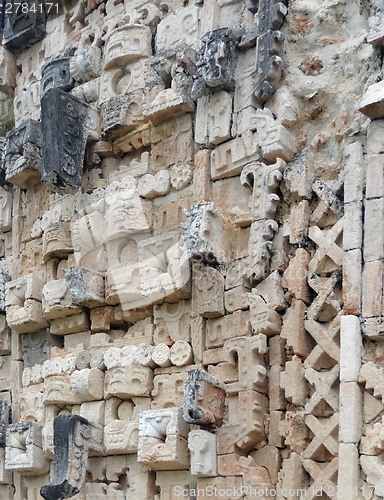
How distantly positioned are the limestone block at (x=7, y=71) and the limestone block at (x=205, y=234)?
3.18m

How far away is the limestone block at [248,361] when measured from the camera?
17.4ft

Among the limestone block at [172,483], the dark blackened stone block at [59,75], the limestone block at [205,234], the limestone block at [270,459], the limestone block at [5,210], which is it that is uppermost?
the dark blackened stone block at [59,75]

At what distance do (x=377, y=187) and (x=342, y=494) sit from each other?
173cm

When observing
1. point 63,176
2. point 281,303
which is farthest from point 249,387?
point 63,176

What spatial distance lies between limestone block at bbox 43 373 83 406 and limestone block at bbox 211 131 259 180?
6.09 feet

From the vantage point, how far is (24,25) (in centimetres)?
798

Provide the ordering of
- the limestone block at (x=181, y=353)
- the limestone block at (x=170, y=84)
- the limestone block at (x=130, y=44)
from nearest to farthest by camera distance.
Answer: the limestone block at (x=181, y=353) < the limestone block at (x=170, y=84) < the limestone block at (x=130, y=44)

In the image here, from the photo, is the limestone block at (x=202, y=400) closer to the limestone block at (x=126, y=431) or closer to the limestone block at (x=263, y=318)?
the limestone block at (x=263, y=318)

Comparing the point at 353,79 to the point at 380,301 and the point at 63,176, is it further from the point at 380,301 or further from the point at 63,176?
the point at 63,176

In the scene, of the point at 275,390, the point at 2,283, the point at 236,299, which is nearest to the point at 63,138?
the point at 2,283

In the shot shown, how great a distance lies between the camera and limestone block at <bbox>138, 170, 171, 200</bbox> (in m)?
6.34

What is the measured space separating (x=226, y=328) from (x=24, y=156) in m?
2.71

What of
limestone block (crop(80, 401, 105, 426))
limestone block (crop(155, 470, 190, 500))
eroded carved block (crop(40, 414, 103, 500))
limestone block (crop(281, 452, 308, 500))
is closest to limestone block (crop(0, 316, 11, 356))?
limestone block (crop(80, 401, 105, 426))

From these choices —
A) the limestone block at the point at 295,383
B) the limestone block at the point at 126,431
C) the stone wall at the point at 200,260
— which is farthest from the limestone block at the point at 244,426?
the limestone block at the point at 126,431
